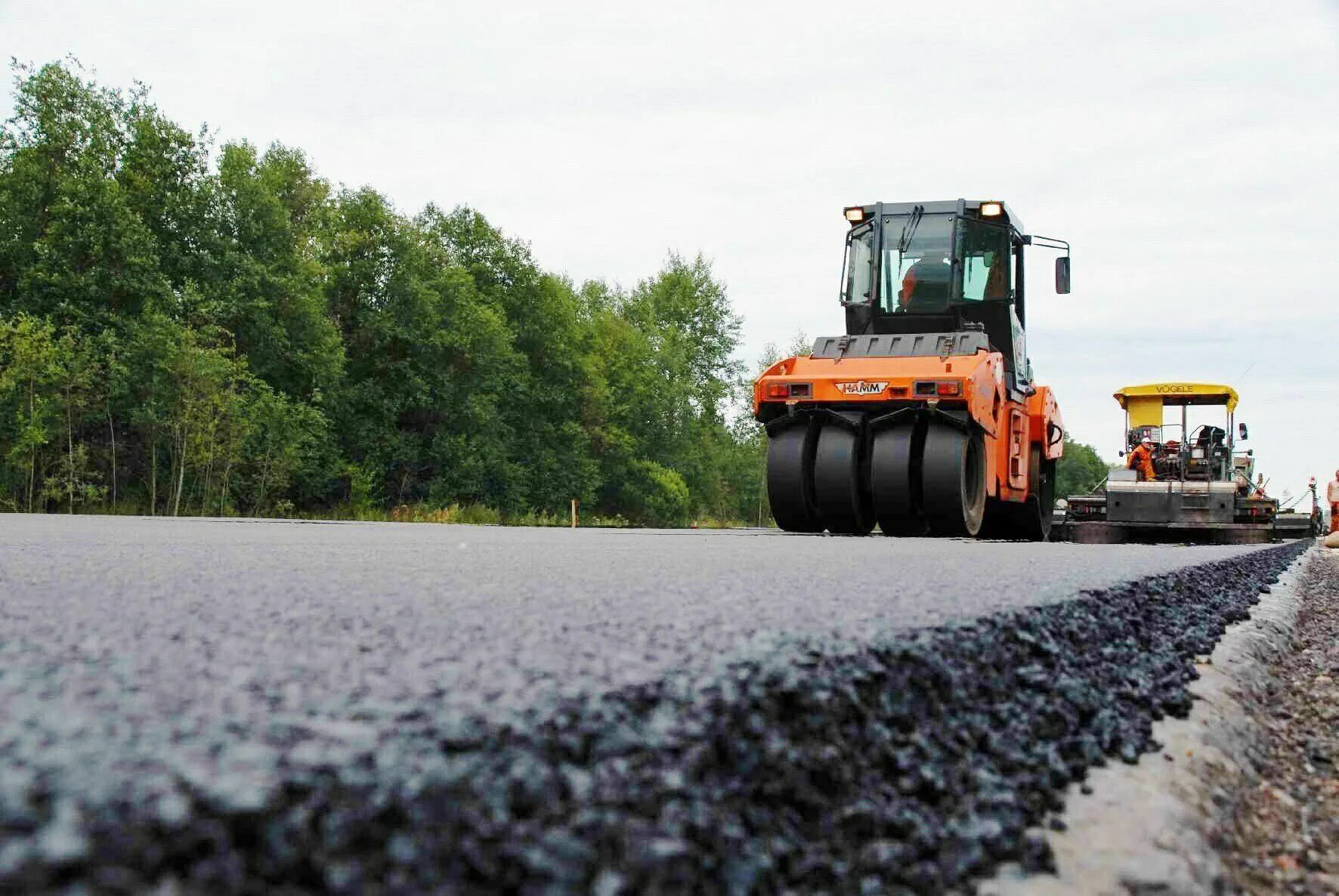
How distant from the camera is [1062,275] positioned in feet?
35.5

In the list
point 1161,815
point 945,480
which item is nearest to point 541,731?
point 1161,815

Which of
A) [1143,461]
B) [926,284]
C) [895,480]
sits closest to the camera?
[895,480]

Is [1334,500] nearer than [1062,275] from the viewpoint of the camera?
A: No

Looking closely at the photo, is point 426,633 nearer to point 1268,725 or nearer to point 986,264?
point 1268,725

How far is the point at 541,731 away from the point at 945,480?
7.83 m

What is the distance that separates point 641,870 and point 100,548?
339 centimetres

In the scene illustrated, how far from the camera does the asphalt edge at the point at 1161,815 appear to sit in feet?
4.00

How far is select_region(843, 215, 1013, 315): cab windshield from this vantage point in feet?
34.3

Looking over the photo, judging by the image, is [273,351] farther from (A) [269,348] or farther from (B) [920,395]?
(B) [920,395]

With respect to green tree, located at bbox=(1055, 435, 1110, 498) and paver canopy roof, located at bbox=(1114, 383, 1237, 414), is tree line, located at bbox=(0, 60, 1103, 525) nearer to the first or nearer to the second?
paver canopy roof, located at bbox=(1114, 383, 1237, 414)

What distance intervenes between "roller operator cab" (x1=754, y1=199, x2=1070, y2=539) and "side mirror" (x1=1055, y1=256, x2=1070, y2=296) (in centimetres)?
1

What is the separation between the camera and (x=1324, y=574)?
851 cm

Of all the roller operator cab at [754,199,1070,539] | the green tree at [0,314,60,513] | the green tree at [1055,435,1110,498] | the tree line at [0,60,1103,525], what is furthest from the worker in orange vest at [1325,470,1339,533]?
the green tree at [1055,435,1110,498]

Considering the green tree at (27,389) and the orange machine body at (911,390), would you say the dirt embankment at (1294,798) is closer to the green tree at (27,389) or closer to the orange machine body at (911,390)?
the orange machine body at (911,390)
